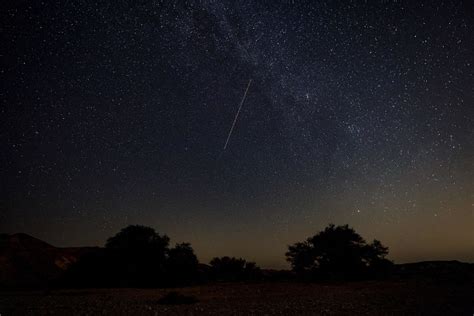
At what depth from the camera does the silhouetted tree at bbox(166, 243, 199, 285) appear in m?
28.7

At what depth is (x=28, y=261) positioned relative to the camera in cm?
3725

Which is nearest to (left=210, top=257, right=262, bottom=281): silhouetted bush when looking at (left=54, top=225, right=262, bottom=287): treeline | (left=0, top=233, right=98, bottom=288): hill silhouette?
(left=54, top=225, right=262, bottom=287): treeline

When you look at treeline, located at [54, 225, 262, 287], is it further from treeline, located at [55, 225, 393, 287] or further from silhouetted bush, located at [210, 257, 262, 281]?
silhouetted bush, located at [210, 257, 262, 281]

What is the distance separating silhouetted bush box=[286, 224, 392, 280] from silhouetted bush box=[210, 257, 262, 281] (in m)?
6.00

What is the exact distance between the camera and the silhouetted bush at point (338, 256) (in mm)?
29241

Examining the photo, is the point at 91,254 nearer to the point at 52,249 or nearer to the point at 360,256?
the point at 52,249

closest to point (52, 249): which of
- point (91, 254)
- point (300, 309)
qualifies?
point (91, 254)

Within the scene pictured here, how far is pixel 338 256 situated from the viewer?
29.9 metres

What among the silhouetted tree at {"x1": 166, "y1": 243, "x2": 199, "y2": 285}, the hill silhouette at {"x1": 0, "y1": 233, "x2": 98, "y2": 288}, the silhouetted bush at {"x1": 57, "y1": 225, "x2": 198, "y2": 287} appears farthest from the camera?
the hill silhouette at {"x1": 0, "y1": 233, "x2": 98, "y2": 288}

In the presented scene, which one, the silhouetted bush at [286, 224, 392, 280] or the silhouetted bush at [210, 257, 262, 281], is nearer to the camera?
the silhouetted bush at [286, 224, 392, 280]

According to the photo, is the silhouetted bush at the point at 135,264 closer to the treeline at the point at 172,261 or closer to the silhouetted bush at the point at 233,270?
the treeline at the point at 172,261

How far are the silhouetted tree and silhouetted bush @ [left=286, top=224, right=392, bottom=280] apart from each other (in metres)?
8.60

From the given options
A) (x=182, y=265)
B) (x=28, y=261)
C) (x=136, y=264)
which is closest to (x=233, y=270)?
(x=182, y=265)

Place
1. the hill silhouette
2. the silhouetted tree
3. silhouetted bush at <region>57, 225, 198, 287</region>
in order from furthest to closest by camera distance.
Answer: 1. the hill silhouette
2. the silhouetted tree
3. silhouetted bush at <region>57, 225, 198, 287</region>
